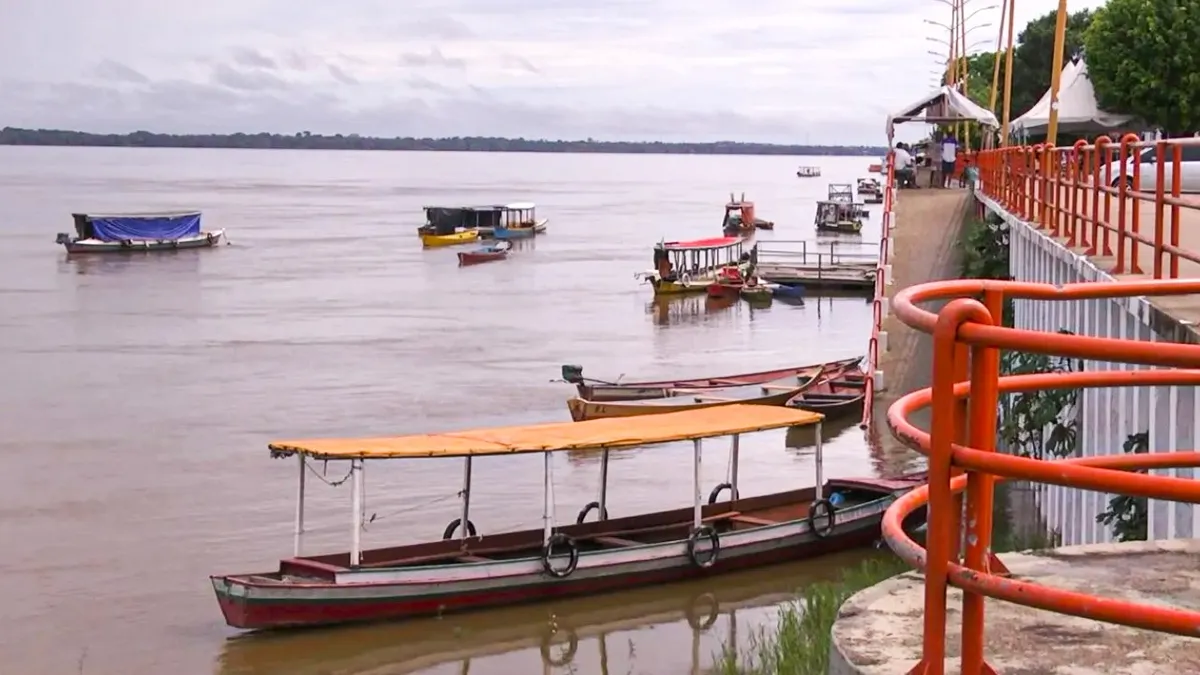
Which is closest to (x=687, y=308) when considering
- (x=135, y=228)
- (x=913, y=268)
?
(x=913, y=268)

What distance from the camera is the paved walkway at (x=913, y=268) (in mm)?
24156

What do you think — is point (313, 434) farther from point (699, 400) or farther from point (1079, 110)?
point (1079, 110)

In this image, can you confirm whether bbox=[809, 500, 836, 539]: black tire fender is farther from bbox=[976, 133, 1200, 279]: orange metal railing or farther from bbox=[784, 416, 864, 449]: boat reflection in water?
bbox=[784, 416, 864, 449]: boat reflection in water

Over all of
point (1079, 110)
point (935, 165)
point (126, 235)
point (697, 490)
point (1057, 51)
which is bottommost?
point (697, 490)

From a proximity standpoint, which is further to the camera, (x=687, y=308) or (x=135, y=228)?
(x=135, y=228)

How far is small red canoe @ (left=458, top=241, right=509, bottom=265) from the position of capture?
68.1 meters

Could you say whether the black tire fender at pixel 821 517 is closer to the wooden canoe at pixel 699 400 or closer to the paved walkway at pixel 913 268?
the paved walkway at pixel 913 268

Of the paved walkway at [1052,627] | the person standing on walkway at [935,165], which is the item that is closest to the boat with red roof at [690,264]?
the person standing on walkway at [935,165]

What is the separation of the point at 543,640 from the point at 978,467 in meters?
11.9

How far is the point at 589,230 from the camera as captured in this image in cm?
9919

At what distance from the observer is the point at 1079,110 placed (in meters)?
40.8

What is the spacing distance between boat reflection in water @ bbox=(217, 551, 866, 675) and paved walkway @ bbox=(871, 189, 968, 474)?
15.4 feet

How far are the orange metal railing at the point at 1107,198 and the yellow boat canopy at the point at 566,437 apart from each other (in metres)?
3.64

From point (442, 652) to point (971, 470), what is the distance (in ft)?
38.4
